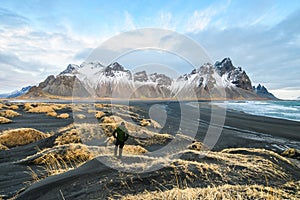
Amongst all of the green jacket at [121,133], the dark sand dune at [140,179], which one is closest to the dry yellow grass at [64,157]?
the dark sand dune at [140,179]

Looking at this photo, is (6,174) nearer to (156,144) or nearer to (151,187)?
(151,187)

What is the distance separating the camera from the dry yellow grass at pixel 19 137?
1434 centimetres

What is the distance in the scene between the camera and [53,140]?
14359mm

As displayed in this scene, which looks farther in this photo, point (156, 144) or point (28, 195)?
point (156, 144)

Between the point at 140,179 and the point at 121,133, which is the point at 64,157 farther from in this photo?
the point at 140,179

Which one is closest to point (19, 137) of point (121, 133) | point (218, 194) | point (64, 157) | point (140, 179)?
point (64, 157)

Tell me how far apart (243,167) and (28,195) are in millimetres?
8316

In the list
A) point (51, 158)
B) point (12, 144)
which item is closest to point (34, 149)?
point (12, 144)

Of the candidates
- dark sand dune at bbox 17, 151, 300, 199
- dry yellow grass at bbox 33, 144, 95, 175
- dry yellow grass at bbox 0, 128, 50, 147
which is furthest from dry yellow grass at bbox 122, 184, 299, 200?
dry yellow grass at bbox 0, 128, 50, 147

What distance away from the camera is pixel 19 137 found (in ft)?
49.4

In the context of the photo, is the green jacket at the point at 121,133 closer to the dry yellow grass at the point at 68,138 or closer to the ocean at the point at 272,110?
the dry yellow grass at the point at 68,138

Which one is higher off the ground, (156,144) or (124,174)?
(124,174)

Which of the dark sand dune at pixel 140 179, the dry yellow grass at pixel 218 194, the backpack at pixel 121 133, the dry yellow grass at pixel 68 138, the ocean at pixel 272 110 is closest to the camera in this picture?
the dry yellow grass at pixel 218 194

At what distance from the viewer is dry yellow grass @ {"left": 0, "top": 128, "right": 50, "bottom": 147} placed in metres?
14.3
